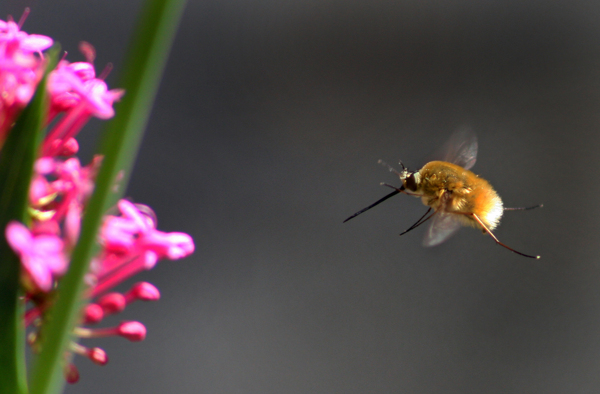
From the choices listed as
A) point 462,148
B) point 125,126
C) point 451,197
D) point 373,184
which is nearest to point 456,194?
point 451,197

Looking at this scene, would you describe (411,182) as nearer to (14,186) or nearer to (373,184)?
(14,186)

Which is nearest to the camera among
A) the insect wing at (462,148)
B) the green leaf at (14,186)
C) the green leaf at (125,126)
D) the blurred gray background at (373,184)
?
the green leaf at (125,126)

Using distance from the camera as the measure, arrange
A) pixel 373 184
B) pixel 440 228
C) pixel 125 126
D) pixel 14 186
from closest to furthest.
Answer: pixel 125 126, pixel 14 186, pixel 440 228, pixel 373 184

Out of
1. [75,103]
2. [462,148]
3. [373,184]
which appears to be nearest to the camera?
[75,103]

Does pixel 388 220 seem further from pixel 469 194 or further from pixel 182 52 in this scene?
pixel 469 194

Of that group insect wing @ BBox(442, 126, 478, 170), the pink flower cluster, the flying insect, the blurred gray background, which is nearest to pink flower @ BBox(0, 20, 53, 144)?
the pink flower cluster

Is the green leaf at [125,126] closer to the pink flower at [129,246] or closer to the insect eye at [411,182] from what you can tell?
the pink flower at [129,246]

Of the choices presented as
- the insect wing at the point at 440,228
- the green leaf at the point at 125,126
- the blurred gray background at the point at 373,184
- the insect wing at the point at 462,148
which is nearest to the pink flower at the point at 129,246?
the green leaf at the point at 125,126
